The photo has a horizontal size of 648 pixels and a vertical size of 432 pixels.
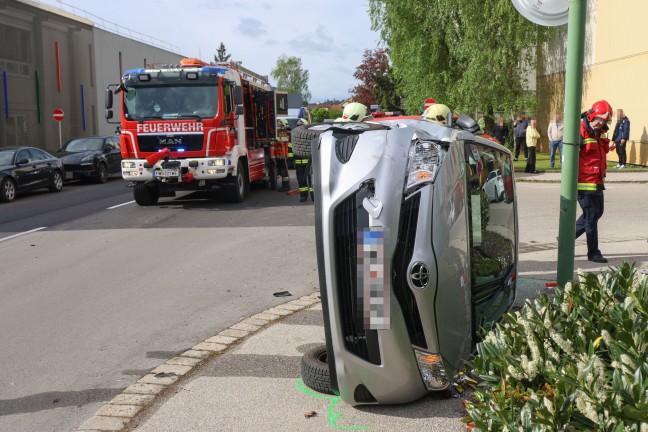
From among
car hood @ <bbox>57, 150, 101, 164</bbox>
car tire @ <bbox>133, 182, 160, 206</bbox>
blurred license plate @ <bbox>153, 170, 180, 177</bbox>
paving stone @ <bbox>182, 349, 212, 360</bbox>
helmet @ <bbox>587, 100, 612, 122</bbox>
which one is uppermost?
helmet @ <bbox>587, 100, 612, 122</bbox>

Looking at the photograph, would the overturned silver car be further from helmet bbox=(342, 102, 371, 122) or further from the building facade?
the building facade

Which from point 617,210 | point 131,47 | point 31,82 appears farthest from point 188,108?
point 131,47

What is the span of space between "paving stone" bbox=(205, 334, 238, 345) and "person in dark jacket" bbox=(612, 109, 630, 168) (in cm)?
1921

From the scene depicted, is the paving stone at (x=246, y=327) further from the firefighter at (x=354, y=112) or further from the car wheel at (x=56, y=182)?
the car wheel at (x=56, y=182)

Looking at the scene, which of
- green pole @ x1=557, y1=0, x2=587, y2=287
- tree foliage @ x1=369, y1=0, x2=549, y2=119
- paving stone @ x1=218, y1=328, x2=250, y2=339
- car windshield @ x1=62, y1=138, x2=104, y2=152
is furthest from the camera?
tree foliage @ x1=369, y1=0, x2=549, y2=119

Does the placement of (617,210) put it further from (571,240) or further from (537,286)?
(571,240)

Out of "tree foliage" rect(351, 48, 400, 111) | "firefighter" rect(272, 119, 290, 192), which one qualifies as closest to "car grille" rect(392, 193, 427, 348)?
"firefighter" rect(272, 119, 290, 192)

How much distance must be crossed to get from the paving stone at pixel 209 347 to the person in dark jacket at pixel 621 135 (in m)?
19.4

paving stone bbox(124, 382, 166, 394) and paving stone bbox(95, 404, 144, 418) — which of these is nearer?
paving stone bbox(95, 404, 144, 418)

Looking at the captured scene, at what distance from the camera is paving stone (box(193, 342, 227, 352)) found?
5621 millimetres

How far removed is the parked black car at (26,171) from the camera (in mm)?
18250

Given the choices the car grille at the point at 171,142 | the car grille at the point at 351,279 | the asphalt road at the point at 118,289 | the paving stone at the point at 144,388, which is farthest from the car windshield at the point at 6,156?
the car grille at the point at 351,279

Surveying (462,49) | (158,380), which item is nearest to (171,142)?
(158,380)

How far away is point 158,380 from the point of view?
496 cm
